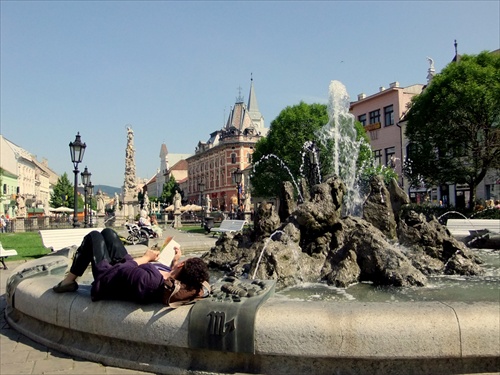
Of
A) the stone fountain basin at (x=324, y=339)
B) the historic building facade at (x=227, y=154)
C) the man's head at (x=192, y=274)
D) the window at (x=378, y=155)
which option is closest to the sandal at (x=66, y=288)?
the stone fountain basin at (x=324, y=339)

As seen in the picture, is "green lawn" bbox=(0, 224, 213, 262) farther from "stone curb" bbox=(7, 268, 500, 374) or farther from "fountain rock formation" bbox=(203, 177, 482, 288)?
"stone curb" bbox=(7, 268, 500, 374)

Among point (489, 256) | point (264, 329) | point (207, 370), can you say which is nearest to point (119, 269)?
point (207, 370)

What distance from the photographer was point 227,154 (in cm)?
9375

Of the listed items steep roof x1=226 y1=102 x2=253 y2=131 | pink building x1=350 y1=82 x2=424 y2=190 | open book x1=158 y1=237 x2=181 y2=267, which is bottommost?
open book x1=158 y1=237 x2=181 y2=267

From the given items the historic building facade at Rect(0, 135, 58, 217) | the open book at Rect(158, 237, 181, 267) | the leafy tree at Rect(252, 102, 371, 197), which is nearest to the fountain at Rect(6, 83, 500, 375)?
the open book at Rect(158, 237, 181, 267)

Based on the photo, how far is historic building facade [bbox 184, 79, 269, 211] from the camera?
9219 centimetres

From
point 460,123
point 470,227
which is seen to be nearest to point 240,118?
point 460,123

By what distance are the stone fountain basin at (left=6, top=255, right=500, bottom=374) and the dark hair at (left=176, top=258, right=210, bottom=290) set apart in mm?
230

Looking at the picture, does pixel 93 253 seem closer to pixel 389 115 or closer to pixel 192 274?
pixel 192 274

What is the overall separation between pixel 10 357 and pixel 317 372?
2970 mm

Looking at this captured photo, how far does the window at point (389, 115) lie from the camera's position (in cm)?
4800

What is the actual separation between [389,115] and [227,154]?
1947 inches

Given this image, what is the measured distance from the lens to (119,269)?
4.34 meters

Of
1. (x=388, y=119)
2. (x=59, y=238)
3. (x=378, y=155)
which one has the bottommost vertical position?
(x=59, y=238)
